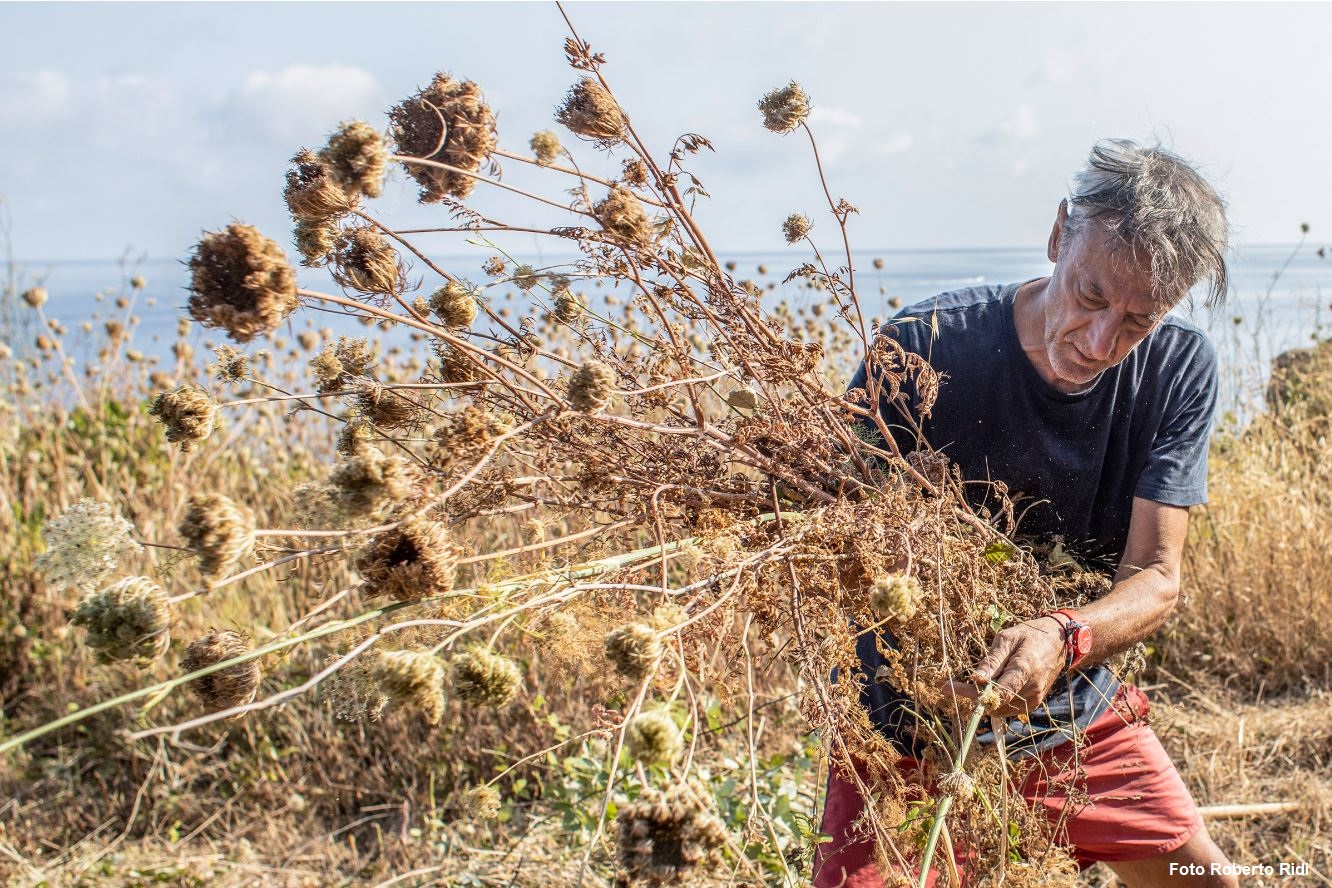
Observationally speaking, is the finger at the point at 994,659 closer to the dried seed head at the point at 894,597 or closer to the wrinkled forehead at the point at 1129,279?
the dried seed head at the point at 894,597

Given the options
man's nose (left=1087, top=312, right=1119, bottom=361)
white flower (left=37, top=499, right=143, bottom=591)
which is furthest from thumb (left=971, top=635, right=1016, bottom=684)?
white flower (left=37, top=499, right=143, bottom=591)

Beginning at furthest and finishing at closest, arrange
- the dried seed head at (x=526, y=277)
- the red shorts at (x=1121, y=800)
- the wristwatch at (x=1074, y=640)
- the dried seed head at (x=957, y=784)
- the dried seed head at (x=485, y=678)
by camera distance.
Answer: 1. the red shorts at (x=1121, y=800)
2. the wristwatch at (x=1074, y=640)
3. the dried seed head at (x=526, y=277)
4. the dried seed head at (x=957, y=784)
5. the dried seed head at (x=485, y=678)

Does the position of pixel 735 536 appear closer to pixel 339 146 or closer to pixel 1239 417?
pixel 339 146

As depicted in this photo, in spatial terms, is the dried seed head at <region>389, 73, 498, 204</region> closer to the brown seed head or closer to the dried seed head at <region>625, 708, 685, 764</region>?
the brown seed head

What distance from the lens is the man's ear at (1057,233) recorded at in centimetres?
208

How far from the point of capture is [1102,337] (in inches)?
73.4

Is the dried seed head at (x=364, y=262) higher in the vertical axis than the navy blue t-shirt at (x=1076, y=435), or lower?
higher

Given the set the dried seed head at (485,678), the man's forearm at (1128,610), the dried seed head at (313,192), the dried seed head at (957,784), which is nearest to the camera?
the dried seed head at (485,678)

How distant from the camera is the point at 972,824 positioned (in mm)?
1406

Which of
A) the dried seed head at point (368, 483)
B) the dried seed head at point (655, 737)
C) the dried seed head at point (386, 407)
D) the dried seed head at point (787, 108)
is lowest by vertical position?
the dried seed head at point (655, 737)

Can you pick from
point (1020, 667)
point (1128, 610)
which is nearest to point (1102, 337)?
point (1128, 610)

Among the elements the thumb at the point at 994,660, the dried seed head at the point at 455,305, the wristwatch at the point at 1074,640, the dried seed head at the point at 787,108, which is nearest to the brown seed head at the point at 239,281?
the dried seed head at the point at 455,305

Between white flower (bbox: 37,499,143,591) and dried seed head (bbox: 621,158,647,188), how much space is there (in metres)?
0.80

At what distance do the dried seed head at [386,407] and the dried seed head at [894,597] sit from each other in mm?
656
